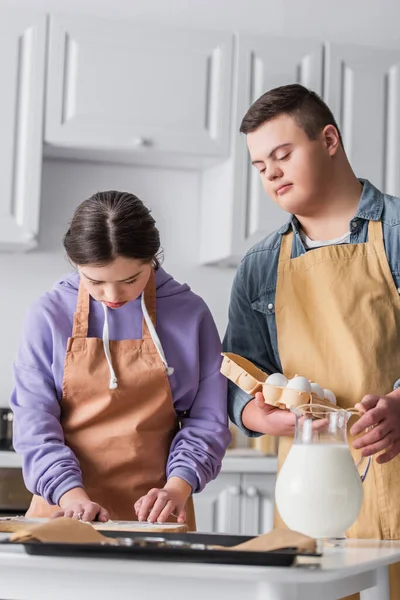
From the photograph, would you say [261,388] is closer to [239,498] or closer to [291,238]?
[291,238]

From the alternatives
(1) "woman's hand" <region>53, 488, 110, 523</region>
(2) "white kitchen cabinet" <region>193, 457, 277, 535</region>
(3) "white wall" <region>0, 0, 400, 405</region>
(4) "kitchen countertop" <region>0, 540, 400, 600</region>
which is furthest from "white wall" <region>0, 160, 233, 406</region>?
(4) "kitchen countertop" <region>0, 540, 400, 600</region>

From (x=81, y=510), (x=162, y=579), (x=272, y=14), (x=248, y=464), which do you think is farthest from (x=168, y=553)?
(x=272, y=14)

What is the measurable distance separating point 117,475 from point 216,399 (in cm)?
22

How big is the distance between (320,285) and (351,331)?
0.12 m

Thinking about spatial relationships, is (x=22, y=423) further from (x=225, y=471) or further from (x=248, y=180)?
(x=248, y=180)

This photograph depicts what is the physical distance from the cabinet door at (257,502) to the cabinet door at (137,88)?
1.07m

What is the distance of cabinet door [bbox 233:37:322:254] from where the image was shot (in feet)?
10.1

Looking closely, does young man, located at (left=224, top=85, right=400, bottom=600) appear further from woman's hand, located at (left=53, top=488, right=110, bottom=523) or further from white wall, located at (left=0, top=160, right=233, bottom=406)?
white wall, located at (left=0, top=160, right=233, bottom=406)

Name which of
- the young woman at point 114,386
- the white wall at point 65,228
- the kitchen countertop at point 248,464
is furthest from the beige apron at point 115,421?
the white wall at point 65,228

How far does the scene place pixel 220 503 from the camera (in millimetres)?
2877

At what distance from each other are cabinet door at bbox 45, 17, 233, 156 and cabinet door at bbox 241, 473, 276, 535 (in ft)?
3.52

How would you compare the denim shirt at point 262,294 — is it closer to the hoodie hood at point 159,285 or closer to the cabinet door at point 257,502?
the hoodie hood at point 159,285

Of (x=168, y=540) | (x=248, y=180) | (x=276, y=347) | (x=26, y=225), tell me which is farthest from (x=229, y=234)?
(x=168, y=540)

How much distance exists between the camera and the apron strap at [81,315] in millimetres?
1610
